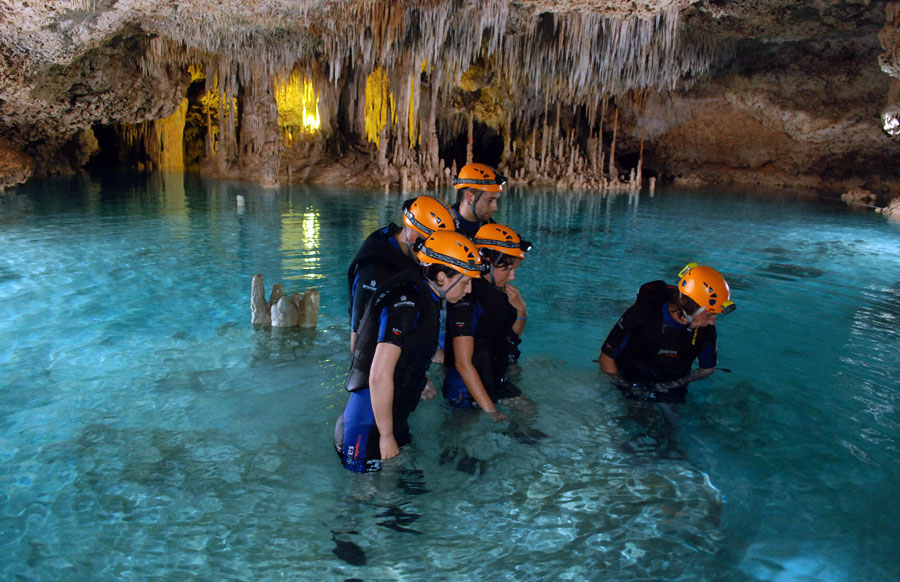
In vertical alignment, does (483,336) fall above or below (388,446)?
above

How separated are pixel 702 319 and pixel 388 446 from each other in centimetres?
222

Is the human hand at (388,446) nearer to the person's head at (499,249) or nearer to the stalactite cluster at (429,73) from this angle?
the person's head at (499,249)

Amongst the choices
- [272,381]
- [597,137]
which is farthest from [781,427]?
[597,137]

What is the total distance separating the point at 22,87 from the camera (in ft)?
50.2

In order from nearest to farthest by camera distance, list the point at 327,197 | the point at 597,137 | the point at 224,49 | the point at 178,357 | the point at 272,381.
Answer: the point at 272,381 → the point at 178,357 → the point at 224,49 → the point at 327,197 → the point at 597,137

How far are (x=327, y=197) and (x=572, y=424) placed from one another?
52.6ft

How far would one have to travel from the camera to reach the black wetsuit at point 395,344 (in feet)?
10.1

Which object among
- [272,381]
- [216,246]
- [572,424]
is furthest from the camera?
[216,246]

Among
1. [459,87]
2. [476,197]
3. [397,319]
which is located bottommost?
[397,319]

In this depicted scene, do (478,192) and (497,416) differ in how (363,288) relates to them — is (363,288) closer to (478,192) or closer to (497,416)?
(497,416)

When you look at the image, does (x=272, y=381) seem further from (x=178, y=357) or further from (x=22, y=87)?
(x=22, y=87)

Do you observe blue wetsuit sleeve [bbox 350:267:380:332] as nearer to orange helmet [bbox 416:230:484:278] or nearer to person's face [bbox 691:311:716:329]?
orange helmet [bbox 416:230:484:278]

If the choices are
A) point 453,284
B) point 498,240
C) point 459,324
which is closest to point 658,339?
point 498,240

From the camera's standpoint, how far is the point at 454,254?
3.29 m
